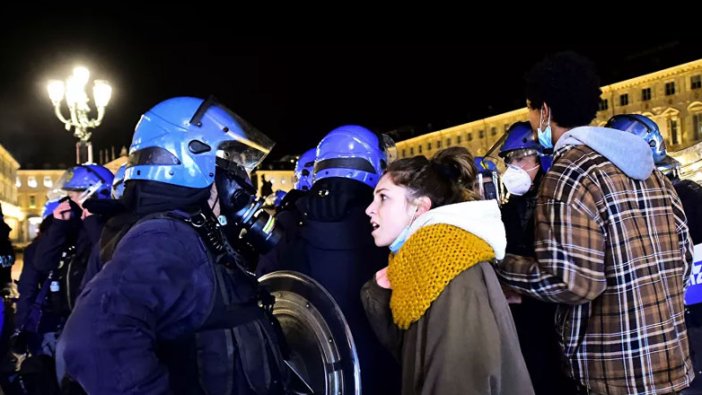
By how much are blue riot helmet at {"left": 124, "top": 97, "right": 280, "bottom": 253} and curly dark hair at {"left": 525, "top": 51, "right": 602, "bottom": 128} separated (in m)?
1.51

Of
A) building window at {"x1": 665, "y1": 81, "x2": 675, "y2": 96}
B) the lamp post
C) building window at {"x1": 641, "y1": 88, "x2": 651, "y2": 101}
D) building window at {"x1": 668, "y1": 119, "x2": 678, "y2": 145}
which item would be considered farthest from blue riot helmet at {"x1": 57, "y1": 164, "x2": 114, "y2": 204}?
building window at {"x1": 641, "y1": 88, "x2": 651, "y2": 101}

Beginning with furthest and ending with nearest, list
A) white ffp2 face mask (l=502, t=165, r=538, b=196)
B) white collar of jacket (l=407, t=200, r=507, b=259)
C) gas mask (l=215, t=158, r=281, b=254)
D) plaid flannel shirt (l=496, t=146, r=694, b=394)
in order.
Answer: white ffp2 face mask (l=502, t=165, r=538, b=196), gas mask (l=215, t=158, r=281, b=254), plaid flannel shirt (l=496, t=146, r=694, b=394), white collar of jacket (l=407, t=200, r=507, b=259)

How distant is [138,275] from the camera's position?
6.91 feet

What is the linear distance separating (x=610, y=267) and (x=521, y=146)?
2.50 meters

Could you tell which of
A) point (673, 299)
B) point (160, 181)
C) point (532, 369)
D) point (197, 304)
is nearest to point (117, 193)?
point (160, 181)

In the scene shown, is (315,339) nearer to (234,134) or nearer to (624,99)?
(234,134)

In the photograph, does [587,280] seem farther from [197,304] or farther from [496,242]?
[197,304]

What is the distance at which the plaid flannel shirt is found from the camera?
8.86ft

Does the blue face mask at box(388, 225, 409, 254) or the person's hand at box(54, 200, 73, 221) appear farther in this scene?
the person's hand at box(54, 200, 73, 221)

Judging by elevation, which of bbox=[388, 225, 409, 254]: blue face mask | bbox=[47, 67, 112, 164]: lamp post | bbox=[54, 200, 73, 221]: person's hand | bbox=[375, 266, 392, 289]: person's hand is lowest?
bbox=[375, 266, 392, 289]: person's hand

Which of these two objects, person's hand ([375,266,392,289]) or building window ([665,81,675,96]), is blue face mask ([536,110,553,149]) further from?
building window ([665,81,675,96])

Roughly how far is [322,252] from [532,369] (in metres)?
1.50

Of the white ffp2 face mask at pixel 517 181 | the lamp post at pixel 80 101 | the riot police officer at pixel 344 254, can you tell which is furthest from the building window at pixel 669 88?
the riot police officer at pixel 344 254

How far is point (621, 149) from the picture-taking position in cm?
282
